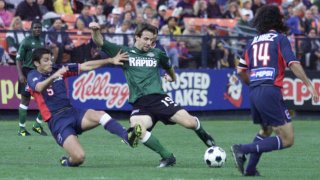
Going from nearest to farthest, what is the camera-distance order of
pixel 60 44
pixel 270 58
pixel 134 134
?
pixel 270 58, pixel 134 134, pixel 60 44

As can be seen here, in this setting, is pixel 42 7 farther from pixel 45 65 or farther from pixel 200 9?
pixel 45 65

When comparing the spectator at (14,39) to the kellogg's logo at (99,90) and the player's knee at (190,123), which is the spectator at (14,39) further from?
the player's knee at (190,123)

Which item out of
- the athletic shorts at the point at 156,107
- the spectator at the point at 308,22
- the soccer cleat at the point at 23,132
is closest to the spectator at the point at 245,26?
the spectator at the point at 308,22

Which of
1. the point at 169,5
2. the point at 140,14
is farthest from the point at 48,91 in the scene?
the point at 169,5

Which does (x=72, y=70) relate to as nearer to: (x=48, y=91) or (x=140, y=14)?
(x=48, y=91)

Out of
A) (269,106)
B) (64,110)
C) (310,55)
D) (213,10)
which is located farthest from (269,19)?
(213,10)

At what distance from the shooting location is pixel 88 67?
12477 millimetres

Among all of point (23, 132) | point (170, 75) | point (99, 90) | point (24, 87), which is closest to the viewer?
point (170, 75)

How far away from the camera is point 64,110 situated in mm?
13023

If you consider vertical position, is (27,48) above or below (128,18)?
above

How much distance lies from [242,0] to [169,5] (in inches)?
87.4

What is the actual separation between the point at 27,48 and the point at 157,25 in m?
6.45

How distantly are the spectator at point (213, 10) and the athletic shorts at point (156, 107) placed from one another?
14.4 m

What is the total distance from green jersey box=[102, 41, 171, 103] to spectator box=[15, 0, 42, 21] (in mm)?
11187
